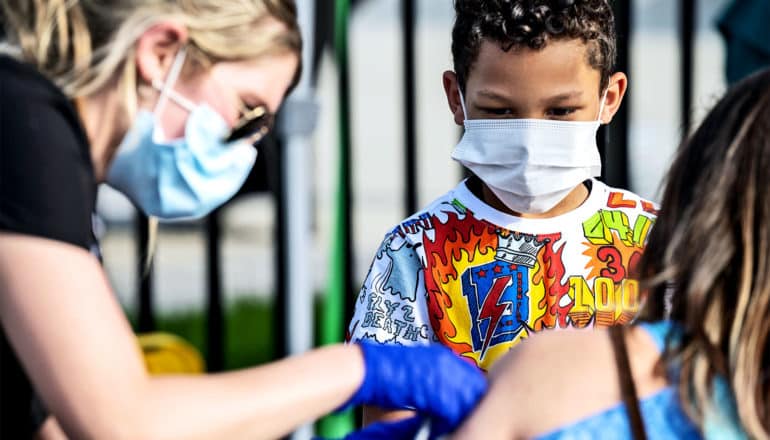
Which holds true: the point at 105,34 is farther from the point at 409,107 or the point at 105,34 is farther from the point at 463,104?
the point at 409,107

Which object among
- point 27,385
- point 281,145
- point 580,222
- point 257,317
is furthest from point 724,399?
point 257,317

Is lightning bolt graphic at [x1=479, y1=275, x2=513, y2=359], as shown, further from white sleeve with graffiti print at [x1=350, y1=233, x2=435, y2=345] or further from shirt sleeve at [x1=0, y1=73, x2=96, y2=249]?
shirt sleeve at [x1=0, y1=73, x2=96, y2=249]

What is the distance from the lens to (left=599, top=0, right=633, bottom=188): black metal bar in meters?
3.35

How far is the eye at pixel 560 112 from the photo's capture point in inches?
83.8

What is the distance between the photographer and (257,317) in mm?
5277

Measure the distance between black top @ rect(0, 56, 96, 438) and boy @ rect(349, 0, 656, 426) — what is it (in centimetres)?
73

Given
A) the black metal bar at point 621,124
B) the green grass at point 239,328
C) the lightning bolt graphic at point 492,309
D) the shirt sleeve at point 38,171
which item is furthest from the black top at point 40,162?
the green grass at point 239,328

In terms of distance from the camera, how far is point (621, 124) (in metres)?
3.52

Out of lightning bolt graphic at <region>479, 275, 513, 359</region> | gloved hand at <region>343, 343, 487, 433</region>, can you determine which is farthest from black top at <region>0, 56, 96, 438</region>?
lightning bolt graphic at <region>479, 275, 513, 359</region>

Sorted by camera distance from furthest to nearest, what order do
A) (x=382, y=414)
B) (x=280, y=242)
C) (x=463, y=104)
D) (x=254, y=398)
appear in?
1. (x=280, y=242)
2. (x=463, y=104)
3. (x=382, y=414)
4. (x=254, y=398)

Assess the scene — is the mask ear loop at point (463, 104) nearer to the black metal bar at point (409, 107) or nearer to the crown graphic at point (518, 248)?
the crown graphic at point (518, 248)

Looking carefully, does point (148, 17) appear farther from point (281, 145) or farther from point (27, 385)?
point (281, 145)

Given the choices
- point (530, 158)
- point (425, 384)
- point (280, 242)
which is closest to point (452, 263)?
point (530, 158)

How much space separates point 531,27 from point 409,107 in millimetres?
1470
